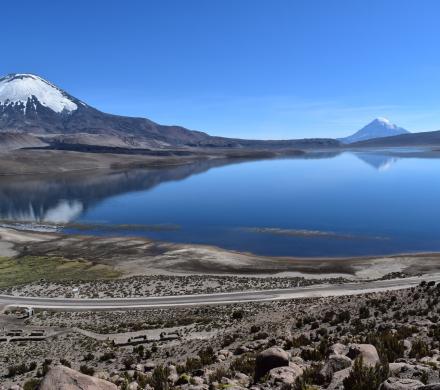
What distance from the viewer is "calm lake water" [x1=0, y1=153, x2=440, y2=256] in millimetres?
69375

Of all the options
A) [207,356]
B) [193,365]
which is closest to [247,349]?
[207,356]

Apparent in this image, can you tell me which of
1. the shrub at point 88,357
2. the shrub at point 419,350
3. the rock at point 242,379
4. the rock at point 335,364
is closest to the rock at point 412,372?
the rock at point 335,364

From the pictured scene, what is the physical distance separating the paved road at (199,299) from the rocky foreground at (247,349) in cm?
231

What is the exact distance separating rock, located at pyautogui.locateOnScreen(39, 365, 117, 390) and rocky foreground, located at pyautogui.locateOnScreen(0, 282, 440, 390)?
26mm

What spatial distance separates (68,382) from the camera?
1168 cm

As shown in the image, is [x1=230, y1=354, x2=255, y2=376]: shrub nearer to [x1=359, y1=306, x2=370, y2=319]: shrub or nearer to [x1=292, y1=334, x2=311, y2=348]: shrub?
[x1=292, y1=334, x2=311, y2=348]: shrub

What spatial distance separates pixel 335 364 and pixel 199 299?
2897 centimetres

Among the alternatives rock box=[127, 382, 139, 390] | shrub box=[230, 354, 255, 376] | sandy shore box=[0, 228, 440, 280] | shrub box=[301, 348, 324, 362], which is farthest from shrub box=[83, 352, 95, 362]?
sandy shore box=[0, 228, 440, 280]

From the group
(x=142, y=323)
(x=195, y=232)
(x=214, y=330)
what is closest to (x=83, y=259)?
(x=195, y=232)

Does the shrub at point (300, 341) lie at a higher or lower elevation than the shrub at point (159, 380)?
lower

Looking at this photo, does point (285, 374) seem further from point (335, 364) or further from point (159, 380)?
point (159, 380)

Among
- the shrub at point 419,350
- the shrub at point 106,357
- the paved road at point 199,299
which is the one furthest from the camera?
the paved road at point 199,299

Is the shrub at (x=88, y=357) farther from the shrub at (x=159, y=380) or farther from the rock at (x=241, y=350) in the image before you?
the shrub at (x=159, y=380)

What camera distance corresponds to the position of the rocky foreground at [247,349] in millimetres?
11984
